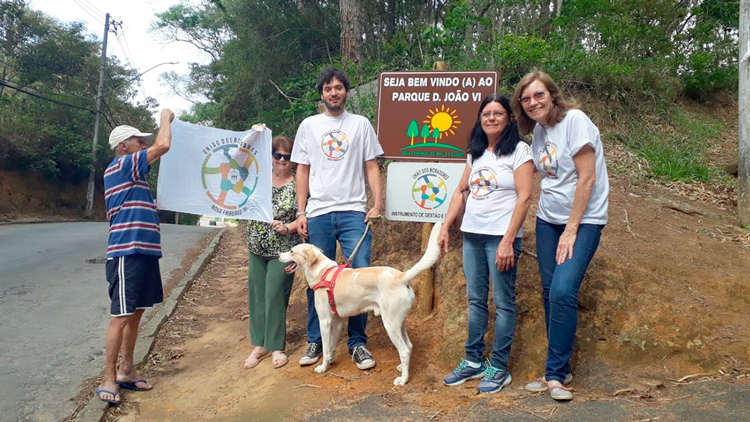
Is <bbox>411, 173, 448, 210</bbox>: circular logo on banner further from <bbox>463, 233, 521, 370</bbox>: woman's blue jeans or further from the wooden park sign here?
<bbox>463, 233, 521, 370</bbox>: woman's blue jeans

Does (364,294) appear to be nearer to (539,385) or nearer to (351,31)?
(539,385)

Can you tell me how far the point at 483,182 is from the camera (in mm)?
3576

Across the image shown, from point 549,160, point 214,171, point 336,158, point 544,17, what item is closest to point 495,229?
point 549,160

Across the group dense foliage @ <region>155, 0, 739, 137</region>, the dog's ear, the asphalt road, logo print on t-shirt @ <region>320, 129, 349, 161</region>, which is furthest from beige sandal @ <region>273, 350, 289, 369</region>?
dense foliage @ <region>155, 0, 739, 137</region>

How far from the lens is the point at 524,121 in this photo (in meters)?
3.63

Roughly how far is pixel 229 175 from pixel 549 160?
2.88m

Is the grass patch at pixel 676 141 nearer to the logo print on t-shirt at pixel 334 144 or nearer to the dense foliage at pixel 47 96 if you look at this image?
the logo print on t-shirt at pixel 334 144

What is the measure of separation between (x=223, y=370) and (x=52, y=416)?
1368 millimetres

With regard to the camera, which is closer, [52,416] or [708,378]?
[708,378]

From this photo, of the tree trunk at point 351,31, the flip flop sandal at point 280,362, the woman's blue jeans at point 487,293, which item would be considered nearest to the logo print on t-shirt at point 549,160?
the woman's blue jeans at point 487,293

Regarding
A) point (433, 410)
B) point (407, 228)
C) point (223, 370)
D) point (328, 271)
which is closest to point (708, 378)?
point (433, 410)

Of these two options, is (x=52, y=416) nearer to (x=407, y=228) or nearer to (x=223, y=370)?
(x=223, y=370)

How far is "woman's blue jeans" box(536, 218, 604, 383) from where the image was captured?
320 cm

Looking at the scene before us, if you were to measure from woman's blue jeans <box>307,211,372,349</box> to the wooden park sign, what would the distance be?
2.99ft
